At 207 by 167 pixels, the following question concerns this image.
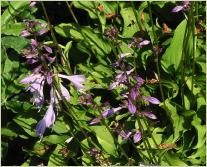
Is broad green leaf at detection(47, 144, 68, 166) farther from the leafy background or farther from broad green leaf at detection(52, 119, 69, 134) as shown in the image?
broad green leaf at detection(52, 119, 69, 134)

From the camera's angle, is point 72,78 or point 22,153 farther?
point 22,153

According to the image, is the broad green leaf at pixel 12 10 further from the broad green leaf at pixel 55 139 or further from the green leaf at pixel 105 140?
the green leaf at pixel 105 140

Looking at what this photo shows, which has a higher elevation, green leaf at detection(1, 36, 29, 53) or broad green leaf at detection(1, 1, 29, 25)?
broad green leaf at detection(1, 1, 29, 25)

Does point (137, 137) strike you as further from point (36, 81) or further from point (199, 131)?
point (36, 81)

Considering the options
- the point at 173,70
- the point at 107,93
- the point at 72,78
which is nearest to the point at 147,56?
the point at 173,70

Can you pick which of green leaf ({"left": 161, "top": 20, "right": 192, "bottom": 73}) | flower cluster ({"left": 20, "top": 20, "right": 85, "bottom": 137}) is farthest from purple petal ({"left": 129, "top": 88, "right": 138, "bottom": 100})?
green leaf ({"left": 161, "top": 20, "right": 192, "bottom": 73})

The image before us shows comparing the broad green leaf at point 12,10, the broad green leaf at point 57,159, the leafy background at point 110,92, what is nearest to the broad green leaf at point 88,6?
the leafy background at point 110,92

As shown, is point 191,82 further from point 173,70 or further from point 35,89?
point 35,89
